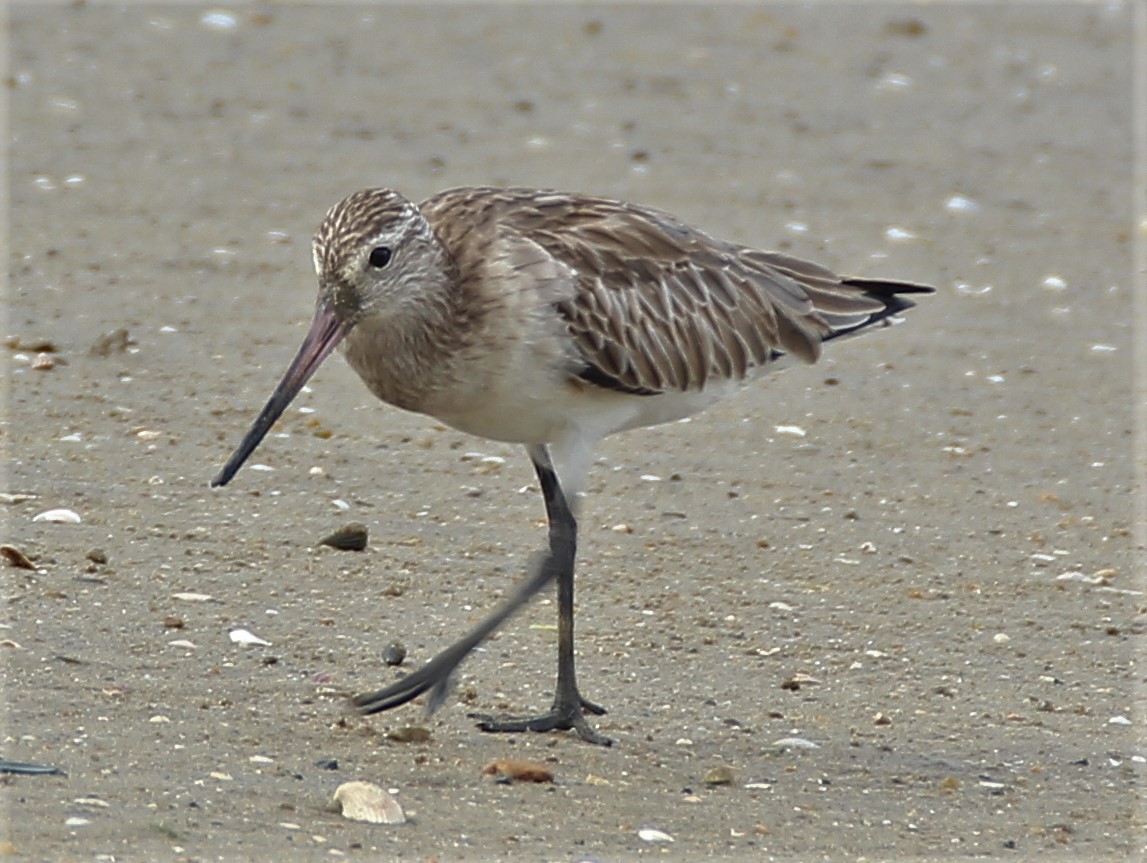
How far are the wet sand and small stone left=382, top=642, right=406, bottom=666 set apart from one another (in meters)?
0.03

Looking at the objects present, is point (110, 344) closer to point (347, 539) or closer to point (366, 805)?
point (347, 539)

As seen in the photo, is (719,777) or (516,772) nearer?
(516,772)

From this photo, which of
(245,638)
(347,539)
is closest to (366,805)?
(245,638)

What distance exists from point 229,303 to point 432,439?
5.52ft

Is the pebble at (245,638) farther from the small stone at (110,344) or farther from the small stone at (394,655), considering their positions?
the small stone at (110,344)

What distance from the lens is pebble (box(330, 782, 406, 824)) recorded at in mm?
5211

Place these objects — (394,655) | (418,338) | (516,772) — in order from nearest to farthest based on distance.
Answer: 1. (516,772)
2. (418,338)
3. (394,655)

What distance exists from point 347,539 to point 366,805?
2.19m

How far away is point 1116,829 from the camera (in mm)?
5797

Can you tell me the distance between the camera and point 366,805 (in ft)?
17.1

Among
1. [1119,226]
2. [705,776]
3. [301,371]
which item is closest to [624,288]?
[301,371]

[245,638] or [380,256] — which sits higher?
[380,256]

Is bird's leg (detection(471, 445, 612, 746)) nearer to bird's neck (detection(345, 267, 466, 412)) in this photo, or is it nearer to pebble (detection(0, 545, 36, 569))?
bird's neck (detection(345, 267, 466, 412))

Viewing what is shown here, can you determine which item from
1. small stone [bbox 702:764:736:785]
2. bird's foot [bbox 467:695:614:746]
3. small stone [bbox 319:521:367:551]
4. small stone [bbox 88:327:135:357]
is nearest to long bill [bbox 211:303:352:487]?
bird's foot [bbox 467:695:614:746]
